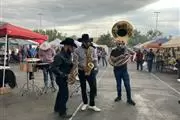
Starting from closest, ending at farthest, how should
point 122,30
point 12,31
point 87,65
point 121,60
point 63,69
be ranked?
point 63,69
point 87,65
point 121,60
point 122,30
point 12,31

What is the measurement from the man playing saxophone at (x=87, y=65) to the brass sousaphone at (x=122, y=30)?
2.24 meters

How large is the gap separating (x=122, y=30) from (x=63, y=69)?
386 cm

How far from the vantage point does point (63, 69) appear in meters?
9.43

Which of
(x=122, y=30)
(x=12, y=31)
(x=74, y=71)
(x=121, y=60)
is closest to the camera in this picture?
(x=74, y=71)

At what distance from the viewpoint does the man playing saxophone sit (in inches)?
402

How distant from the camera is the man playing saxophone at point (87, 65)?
10.2 meters

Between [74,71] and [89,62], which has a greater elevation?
[89,62]

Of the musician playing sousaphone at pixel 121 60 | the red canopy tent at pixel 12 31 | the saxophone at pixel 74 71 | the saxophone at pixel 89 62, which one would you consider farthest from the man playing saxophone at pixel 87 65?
the red canopy tent at pixel 12 31

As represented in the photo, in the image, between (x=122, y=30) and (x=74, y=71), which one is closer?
(x=74, y=71)

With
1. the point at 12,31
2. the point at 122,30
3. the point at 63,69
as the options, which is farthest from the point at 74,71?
the point at 12,31

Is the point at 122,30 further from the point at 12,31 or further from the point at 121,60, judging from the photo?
the point at 12,31

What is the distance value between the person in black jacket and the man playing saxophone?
84 cm

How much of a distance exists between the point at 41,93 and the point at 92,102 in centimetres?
358

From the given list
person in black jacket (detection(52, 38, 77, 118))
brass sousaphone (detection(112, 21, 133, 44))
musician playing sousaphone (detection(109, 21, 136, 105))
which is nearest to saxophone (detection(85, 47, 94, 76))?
person in black jacket (detection(52, 38, 77, 118))
